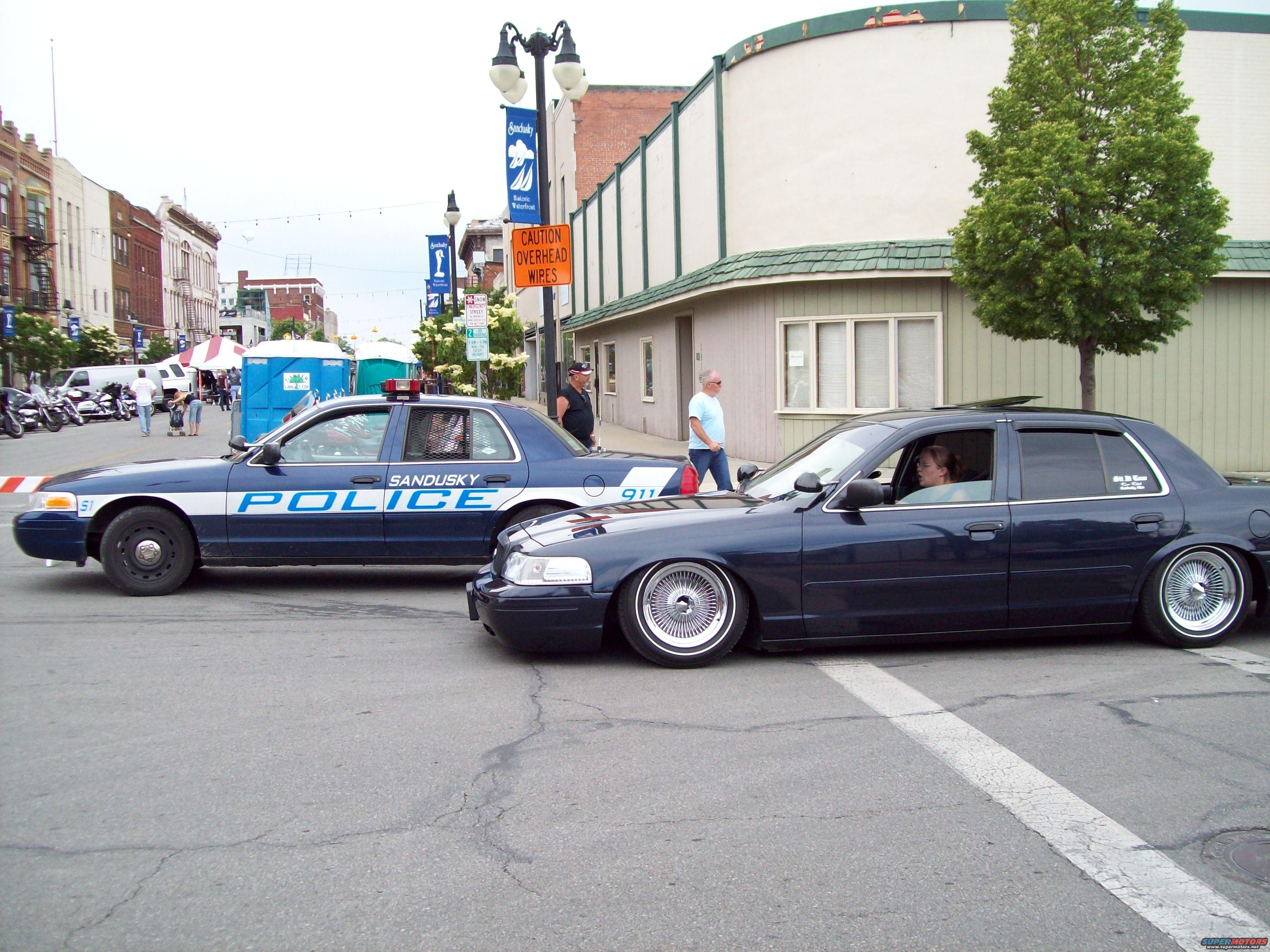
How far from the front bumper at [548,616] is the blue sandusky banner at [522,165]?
9.40 metres

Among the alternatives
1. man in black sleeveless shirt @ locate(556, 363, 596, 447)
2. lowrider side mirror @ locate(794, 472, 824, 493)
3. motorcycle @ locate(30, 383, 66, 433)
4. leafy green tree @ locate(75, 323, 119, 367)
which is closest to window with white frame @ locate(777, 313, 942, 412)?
man in black sleeveless shirt @ locate(556, 363, 596, 447)

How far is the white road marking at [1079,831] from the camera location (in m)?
3.22

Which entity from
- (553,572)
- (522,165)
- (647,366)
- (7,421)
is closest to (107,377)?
(7,421)

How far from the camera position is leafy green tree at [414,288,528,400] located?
26.0m

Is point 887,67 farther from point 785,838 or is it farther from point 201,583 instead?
point 785,838

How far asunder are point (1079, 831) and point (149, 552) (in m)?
6.94

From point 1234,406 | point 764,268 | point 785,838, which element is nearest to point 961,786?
point 785,838

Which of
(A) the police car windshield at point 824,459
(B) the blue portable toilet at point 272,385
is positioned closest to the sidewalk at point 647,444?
(B) the blue portable toilet at point 272,385

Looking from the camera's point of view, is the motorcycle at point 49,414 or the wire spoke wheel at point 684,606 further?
the motorcycle at point 49,414

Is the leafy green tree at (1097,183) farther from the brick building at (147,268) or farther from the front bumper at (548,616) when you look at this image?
the brick building at (147,268)

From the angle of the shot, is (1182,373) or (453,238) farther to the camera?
(453,238)

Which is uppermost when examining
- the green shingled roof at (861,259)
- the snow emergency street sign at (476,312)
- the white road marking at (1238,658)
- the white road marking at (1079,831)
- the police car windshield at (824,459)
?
the green shingled roof at (861,259)

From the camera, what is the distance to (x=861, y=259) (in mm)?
15797

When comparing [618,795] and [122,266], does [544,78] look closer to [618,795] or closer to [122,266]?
[618,795]
